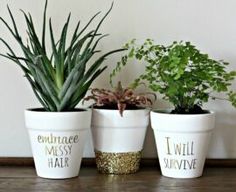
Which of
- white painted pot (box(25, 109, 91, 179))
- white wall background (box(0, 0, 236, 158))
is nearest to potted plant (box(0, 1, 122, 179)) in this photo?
white painted pot (box(25, 109, 91, 179))

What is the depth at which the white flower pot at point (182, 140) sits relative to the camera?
100cm

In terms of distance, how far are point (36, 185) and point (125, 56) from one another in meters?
0.38

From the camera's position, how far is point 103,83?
1158 mm

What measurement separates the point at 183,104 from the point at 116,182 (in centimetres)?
24

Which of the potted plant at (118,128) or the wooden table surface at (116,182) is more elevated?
the potted plant at (118,128)

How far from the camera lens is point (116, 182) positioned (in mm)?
998

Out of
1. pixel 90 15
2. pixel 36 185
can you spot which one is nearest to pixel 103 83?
pixel 90 15

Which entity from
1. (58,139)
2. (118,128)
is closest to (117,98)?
(118,128)

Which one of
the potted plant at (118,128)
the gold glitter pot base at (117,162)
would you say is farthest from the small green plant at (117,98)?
the gold glitter pot base at (117,162)

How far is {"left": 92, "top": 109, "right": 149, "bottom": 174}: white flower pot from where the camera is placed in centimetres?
104

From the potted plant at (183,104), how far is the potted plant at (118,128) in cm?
4

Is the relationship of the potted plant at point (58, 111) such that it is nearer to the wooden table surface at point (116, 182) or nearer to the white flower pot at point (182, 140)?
the wooden table surface at point (116, 182)

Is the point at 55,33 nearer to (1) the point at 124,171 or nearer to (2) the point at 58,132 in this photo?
(2) the point at 58,132

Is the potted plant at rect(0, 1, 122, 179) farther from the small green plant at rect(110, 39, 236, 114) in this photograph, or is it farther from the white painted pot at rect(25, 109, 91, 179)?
the small green plant at rect(110, 39, 236, 114)
